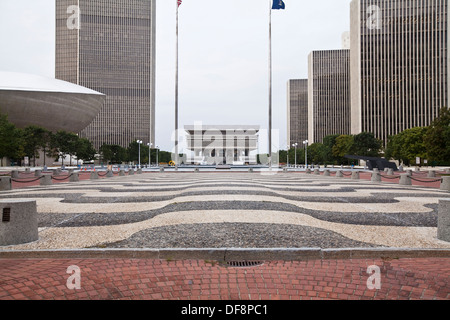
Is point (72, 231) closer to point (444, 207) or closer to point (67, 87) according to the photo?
point (444, 207)

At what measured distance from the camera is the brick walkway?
4121mm

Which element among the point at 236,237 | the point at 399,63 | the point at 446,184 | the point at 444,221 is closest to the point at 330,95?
the point at 399,63

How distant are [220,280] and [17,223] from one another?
4.76 m

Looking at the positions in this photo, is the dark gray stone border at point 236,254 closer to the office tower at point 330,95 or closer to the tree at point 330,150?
the tree at point 330,150

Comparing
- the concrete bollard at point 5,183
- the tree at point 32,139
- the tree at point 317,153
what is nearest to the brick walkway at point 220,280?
the concrete bollard at point 5,183

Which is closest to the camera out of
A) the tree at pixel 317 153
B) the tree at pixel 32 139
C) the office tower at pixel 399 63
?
the tree at pixel 32 139

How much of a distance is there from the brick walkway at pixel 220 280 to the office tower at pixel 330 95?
16974 centimetres

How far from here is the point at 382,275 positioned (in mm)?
4812

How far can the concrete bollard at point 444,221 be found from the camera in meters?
6.83

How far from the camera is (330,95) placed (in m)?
169

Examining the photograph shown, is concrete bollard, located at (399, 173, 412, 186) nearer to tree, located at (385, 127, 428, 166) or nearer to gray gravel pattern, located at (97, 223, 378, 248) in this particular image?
gray gravel pattern, located at (97, 223, 378, 248)

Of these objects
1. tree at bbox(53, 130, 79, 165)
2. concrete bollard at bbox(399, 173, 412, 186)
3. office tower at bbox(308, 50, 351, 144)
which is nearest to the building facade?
tree at bbox(53, 130, 79, 165)

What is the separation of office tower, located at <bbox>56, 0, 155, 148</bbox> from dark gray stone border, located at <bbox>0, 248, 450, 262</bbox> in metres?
167

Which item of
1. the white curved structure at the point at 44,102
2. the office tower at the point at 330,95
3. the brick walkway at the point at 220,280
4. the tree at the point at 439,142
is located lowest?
the brick walkway at the point at 220,280
